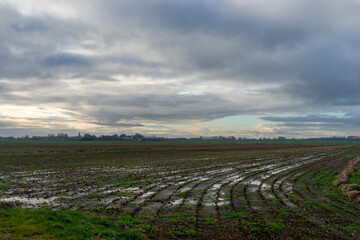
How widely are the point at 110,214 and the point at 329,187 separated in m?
14.9

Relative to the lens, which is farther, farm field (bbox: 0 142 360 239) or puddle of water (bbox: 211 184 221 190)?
puddle of water (bbox: 211 184 221 190)

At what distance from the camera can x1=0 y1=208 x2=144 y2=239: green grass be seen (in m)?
7.84

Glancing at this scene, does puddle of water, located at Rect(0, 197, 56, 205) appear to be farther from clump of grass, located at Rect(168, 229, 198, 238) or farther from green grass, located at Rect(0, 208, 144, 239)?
clump of grass, located at Rect(168, 229, 198, 238)

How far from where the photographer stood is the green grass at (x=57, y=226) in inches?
309

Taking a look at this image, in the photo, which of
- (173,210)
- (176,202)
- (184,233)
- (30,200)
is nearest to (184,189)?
(176,202)

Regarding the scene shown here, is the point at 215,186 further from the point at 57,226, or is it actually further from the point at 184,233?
the point at 57,226

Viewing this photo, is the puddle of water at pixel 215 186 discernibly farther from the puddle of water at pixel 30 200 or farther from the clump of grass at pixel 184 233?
the puddle of water at pixel 30 200

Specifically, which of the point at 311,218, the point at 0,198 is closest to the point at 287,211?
the point at 311,218

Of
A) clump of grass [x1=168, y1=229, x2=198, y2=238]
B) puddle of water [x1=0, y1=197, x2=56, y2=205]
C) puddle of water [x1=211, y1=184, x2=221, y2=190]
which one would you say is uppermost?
clump of grass [x1=168, y1=229, x2=198, y2=238]

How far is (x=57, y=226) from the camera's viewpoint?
28.1 ft

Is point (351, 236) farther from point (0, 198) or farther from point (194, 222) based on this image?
point (0, 198)

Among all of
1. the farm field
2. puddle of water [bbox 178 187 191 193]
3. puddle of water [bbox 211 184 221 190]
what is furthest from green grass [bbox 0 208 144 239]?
puddle of water [bbox 211 184 221 190]

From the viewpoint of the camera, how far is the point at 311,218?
10758 mm

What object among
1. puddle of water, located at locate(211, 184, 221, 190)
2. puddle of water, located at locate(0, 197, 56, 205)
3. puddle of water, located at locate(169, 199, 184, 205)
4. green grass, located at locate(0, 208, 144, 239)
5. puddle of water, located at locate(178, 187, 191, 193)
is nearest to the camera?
green grass, located at locate(0, 208, 144, 239)
